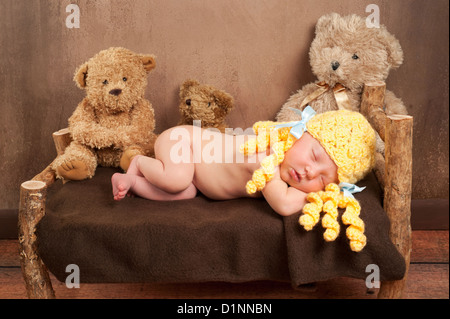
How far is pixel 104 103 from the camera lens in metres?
1.75

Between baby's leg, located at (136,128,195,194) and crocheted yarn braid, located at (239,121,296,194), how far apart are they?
0.64ft

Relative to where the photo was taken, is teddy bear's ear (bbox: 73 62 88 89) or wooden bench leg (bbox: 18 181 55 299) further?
teddy bear's ear (bbox: 73 62 88 89)

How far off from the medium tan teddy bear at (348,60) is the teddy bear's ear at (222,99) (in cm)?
31

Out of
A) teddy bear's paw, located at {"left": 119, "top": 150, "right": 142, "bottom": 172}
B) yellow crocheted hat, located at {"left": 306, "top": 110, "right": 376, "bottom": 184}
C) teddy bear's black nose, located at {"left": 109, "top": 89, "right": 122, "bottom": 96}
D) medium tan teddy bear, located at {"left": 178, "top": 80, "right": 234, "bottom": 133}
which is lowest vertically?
teddy bear's paw, located at {"left": 119, "top": 150, "right": 142, "bottom": 172}

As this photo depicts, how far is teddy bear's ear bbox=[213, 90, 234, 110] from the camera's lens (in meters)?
1.79

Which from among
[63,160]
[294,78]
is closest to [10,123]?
[63,160]

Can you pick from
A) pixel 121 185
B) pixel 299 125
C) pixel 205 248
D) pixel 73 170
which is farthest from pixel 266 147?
pixel 73 170

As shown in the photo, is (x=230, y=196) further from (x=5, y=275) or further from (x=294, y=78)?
(x=5, y=275)

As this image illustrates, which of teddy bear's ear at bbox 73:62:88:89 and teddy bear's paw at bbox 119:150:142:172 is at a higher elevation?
teddy bear's ear at bbox 73:62:88:89

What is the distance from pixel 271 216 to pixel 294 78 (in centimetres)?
80

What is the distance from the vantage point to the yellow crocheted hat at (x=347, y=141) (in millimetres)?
1375

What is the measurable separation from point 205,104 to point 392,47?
0.74 m

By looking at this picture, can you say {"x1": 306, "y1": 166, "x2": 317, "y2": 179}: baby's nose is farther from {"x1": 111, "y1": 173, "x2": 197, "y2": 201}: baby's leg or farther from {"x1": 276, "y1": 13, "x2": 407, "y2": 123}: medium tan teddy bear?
{"x1": 276, "y1": 13, "x2": 407, "y2": 123}: medium tan teddy bear

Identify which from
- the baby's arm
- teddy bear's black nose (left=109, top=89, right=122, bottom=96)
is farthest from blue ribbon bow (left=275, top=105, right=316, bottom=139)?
teddy bear's black nose (left=109, top=89, right=122, bottom=96)
